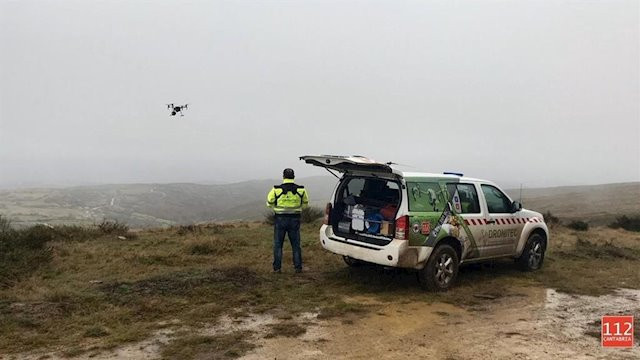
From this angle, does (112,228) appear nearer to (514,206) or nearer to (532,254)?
(514,206)

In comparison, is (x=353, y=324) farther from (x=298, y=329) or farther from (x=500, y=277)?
(x=500, y=277)

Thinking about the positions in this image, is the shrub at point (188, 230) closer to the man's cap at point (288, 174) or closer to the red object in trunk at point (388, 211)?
the man's cap at point (288, 174)

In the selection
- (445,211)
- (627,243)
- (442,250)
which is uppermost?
(445,211)

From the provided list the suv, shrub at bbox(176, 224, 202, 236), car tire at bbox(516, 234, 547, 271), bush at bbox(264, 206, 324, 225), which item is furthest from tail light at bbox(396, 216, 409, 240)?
bush at bbox(264, 206, 324, 225)

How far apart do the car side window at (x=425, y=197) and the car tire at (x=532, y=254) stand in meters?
2.92

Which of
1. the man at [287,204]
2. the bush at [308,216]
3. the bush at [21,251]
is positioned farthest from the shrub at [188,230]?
the man at [287,204]

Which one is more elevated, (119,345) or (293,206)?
(293,206)

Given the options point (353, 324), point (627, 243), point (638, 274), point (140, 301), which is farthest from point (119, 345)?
point (627, 243)

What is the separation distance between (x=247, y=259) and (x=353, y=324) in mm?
4895

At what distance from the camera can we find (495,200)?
934cm

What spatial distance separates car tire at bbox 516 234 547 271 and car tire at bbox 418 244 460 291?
2348 millimetres

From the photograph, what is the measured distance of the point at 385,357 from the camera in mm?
5215

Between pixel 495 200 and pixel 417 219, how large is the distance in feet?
8.33

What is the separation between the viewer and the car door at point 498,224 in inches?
352
